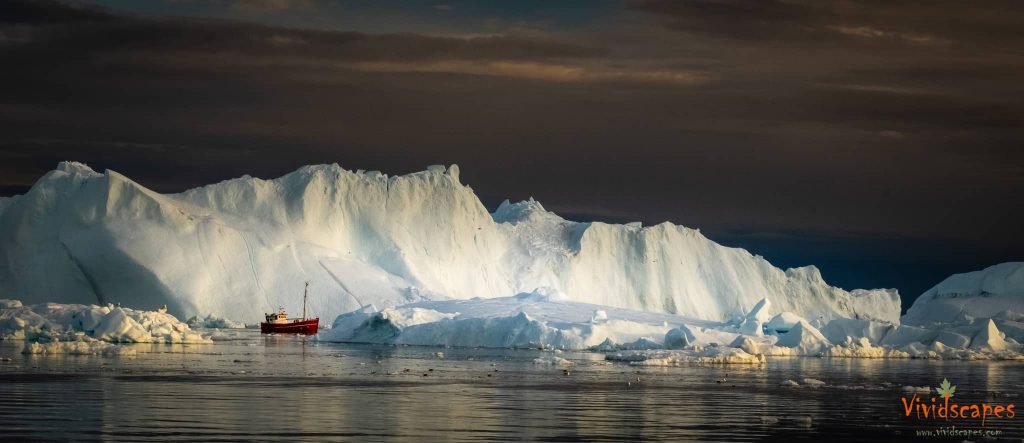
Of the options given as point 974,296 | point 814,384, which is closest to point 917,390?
point 814,384

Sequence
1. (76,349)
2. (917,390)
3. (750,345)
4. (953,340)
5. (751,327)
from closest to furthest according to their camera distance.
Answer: (917,390) → (76,349) → (750,345) → (953,340) → (751,327)

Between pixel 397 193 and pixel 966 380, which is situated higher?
pixel 397 193

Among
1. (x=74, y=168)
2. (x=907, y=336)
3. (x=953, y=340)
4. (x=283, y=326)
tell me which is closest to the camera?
(x=953, y=340)

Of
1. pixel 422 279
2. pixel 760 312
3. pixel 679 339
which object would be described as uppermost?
pixel 422 279

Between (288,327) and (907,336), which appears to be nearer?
(907,336)

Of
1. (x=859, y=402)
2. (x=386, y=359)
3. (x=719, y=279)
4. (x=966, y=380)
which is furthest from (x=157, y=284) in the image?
(x=859, y=402)

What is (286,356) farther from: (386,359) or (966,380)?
(966,380)

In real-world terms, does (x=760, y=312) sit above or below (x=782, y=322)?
above

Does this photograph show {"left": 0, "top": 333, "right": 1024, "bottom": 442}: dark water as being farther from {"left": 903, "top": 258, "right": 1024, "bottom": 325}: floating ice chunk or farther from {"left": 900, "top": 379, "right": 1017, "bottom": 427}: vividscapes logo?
{"left": 903, "top": 258, "right": 1024, "bottom": 325}: floating ice chunk

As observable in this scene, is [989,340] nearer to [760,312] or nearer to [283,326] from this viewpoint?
[760,312]
